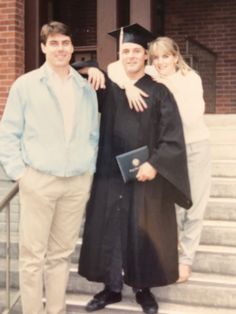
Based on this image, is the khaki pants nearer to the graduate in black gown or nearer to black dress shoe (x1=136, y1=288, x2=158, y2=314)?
the graduate in black gown

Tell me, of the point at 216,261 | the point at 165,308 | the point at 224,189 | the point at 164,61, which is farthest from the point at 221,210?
the point at 164,61

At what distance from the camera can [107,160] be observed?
11.3ft

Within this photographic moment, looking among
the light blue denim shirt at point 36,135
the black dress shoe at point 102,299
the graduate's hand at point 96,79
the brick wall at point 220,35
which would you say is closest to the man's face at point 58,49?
the light blue denim shirt at point 36,135

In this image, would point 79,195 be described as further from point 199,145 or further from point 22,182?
point 199,145

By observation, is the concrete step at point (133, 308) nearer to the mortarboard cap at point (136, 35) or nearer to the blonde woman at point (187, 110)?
the blonde woman at point (187, 110)

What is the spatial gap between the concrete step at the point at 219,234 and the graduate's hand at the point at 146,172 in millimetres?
1097

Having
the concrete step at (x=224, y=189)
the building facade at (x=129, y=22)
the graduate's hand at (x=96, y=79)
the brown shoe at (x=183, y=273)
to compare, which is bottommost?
the brown shoe at (x=183, y=273)

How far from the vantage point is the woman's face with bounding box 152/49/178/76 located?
11.3ft

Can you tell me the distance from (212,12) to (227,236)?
7.07 meters

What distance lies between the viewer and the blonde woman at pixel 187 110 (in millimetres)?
3432

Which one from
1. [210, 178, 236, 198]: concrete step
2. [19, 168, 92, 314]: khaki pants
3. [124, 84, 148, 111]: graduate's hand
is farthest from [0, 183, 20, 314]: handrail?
[210, 178, 236, 198]: concrete step

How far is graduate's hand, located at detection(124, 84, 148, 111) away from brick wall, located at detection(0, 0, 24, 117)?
3.87 meters

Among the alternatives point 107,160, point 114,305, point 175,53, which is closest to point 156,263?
point 114,305

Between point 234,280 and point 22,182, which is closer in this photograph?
point 22,182
